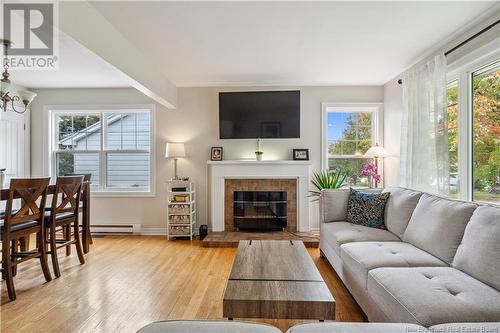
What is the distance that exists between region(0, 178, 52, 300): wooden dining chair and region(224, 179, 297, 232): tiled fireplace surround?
241 cm

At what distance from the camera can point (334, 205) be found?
133 inches

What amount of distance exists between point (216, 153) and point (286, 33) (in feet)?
7.62

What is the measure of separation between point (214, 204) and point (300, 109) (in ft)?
6.87

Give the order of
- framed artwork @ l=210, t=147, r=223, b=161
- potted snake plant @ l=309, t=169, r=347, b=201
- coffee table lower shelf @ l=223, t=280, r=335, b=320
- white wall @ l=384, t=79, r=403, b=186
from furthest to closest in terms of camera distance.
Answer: framed artwork @ l=210, t=147, r=223, b=161, potted snake plant @ l=309, t=169, r=347, b=201, white wall @ l=384, t=79, r=403, b=186, coffee table lower shelf @ l=223, t=280, r=335, b=320

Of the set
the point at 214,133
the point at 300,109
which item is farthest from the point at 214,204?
the point at 300,109

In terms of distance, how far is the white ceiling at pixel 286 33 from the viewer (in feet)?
7.51

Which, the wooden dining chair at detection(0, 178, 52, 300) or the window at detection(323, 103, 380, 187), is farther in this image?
the window at detection(323, 103, 380, 187)

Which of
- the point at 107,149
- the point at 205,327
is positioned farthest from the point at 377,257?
the point at 107,149

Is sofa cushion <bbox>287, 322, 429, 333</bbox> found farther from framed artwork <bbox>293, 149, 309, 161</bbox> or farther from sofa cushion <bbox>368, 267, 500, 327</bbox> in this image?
framed artwork <bbox>293, 149, 309, 161</bbox>

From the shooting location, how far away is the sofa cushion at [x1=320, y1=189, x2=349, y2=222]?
3.35 metres

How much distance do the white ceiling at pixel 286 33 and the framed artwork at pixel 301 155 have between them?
1204mm

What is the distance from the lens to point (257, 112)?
14.9ft

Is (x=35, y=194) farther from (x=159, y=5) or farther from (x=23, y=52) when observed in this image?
(x=159, y=5)

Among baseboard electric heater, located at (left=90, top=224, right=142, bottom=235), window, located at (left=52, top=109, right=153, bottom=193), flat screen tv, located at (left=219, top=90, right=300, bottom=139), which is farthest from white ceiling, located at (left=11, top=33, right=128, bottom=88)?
baseboard electric heater, located at (left=90, top=224, right=142, bottom=235)
